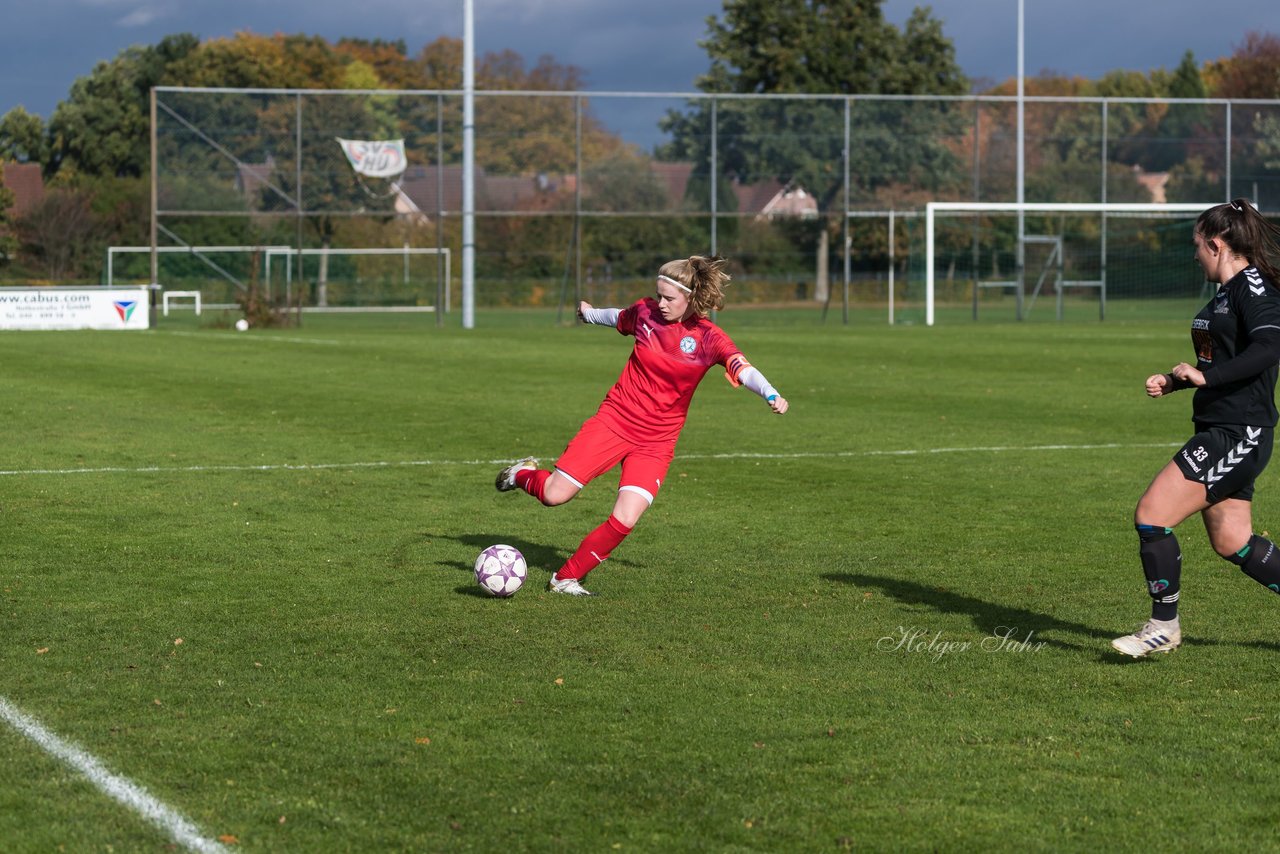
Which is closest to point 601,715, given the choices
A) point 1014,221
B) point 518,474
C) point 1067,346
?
point 518,474

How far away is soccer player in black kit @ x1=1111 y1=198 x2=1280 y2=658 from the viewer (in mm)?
6422

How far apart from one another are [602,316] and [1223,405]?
3.28m

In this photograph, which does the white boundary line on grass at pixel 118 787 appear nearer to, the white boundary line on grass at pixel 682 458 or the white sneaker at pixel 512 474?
the white sneaker at pixel 512 474

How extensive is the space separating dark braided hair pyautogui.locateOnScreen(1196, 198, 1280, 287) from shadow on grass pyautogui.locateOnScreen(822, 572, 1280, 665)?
1.63 meters

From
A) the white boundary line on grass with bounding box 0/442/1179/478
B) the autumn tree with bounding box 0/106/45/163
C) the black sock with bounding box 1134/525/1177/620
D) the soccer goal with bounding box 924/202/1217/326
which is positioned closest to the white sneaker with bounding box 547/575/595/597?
the black sock with bounding box 1134/525/1177/620

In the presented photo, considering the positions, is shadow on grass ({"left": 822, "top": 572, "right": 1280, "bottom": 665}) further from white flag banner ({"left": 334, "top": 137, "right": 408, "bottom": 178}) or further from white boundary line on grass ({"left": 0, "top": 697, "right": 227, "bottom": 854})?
white flag banner ({"left": 334, "top": 137, "right": 408, "bottom": 178})

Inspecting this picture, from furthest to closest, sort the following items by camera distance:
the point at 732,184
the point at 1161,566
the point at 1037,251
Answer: the point at 1037,251 < the point at 732,184 < the point at 1161,566

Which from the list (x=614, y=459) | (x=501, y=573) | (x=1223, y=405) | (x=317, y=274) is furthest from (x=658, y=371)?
(x=317, y=274)

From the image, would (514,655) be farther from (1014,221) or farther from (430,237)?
(430,237)

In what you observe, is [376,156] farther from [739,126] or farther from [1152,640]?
[1152,640]

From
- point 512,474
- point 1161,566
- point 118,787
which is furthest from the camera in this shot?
point 512,474

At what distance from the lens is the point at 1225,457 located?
256 inches

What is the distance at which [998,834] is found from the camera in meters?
4.64

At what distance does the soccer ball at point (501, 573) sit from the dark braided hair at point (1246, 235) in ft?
11.4
